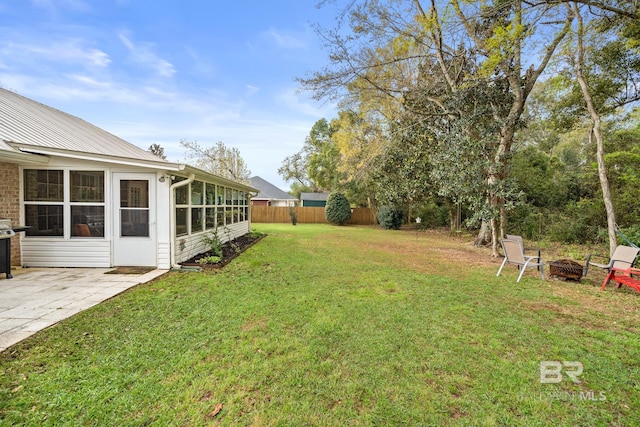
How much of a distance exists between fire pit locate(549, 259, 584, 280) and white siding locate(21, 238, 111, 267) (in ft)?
30.8

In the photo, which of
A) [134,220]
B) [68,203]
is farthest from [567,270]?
[68,203]

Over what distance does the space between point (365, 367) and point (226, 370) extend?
1.24m

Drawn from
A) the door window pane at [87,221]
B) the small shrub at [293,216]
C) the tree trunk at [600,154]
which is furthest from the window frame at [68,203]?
the small shrub at [293,216]

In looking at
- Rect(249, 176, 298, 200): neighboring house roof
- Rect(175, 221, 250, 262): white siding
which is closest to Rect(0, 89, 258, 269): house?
Rect(175, 221, 250, 262): white siding

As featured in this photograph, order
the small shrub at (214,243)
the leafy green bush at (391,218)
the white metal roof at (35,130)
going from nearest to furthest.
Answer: the white metal roof at (35,130) < the small shrub at (214,243) < the leafy green bush at (391,218)

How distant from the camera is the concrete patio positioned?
3.18 m

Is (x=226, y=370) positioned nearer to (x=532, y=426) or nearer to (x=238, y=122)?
(x=532, y=426)

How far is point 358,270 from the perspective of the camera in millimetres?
6461

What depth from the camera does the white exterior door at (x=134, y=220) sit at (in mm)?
5836

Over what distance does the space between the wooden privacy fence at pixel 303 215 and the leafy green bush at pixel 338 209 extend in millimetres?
1472

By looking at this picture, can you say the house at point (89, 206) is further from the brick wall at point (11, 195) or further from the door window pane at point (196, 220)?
the door window pane at point (196, 220)

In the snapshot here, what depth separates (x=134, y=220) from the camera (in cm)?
592

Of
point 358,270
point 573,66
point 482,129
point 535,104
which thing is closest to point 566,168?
point 535,104

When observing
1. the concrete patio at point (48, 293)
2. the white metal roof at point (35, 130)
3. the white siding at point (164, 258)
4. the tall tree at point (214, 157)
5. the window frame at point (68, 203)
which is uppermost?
the tall tree at point (214, 157)
